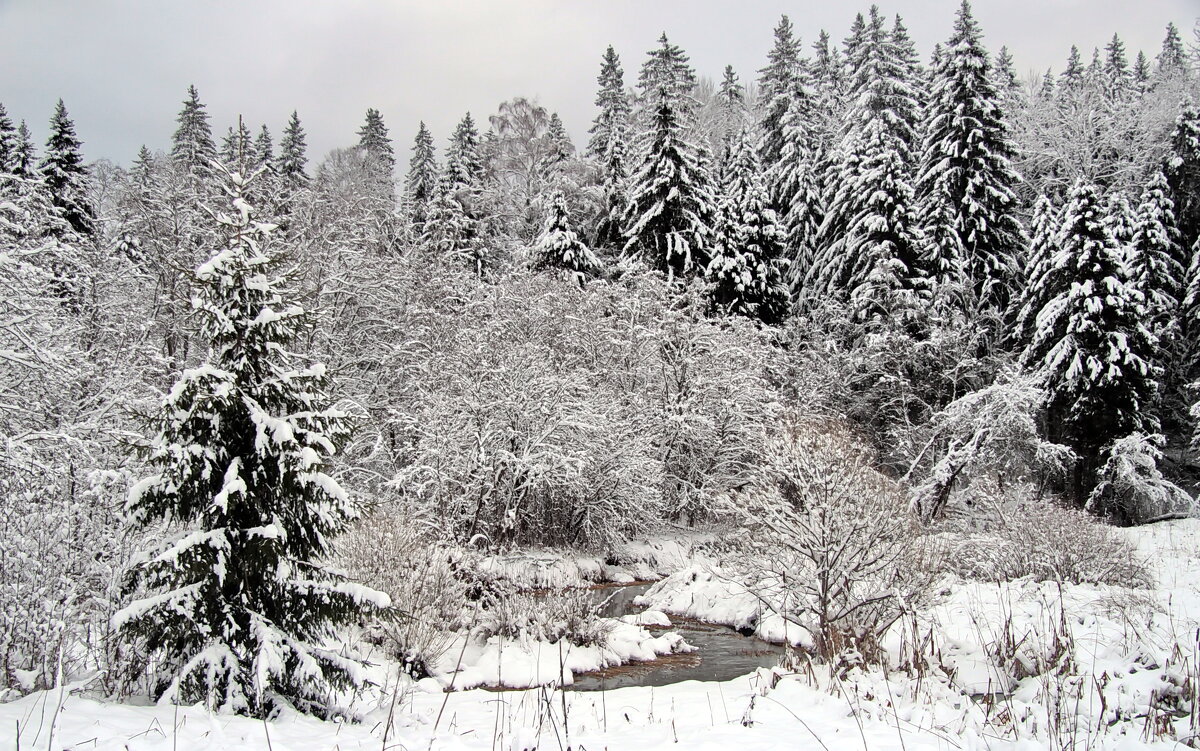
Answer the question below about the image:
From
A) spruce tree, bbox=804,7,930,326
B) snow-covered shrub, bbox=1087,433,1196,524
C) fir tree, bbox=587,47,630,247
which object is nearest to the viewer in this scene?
snow-covered shrub, bbox=1087,433,1196,524

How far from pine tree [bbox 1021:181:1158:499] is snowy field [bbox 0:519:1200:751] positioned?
1467cm

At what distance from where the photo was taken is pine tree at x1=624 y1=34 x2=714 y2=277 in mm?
27672

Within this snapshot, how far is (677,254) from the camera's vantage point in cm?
2784

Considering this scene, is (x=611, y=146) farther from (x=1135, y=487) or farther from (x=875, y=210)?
(x=1135, y=487)

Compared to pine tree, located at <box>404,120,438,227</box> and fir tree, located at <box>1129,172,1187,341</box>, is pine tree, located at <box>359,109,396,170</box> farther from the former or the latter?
fir tree, located at <box>1129,172,1187,341</box>

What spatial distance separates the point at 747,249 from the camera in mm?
29250

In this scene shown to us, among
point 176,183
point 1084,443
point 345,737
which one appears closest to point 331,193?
point 176,183

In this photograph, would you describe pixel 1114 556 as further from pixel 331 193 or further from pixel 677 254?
pixel 331 193

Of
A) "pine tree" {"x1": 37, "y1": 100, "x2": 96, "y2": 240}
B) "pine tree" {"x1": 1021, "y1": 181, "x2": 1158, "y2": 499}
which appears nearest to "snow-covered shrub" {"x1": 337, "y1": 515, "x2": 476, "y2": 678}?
"pine tree" {"x1": 1021, "y1": 181, "x2": 1158, "y2": 499}

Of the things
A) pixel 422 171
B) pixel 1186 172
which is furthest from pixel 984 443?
pixel 422 171

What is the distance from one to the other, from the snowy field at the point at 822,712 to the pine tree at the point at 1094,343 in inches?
578

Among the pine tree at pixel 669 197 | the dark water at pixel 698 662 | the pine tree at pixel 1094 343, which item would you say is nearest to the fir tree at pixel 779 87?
the pine tree at pixel 669 197

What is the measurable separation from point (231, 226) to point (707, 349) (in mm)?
18026

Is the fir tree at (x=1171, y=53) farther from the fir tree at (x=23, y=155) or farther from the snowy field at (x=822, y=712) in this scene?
the fir tree at (x=23, y=155)
